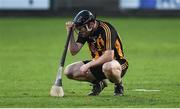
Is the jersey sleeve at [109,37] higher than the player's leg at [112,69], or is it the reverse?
the jersey sleeve at [109,37]

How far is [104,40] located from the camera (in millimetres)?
11734

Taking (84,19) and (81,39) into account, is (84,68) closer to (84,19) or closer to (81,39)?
(81,39)

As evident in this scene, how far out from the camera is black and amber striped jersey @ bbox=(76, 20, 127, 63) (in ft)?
38.3

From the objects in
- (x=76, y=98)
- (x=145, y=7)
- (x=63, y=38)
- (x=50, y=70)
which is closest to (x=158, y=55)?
(x=50, y=70)

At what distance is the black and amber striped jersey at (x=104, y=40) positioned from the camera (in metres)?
11.7

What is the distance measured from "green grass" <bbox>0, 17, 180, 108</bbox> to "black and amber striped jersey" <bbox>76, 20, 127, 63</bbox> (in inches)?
A: 26.2

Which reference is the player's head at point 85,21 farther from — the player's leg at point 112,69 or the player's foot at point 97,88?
the player's foot at point 97,88

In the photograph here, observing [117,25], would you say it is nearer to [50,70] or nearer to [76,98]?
[50,70]

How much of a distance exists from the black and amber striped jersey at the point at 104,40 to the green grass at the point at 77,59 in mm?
665

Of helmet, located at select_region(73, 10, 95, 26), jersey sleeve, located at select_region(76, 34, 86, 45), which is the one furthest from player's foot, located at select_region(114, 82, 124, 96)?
helmet, located at select_region(73, 10, 95, 26)

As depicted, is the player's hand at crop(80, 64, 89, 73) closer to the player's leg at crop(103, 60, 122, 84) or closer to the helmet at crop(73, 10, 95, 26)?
the player's leg at crop(103, 60, 122, 84)

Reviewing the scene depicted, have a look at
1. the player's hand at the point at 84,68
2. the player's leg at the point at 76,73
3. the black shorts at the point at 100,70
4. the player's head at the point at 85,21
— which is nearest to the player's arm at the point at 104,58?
the player's hand at the point at 84,68

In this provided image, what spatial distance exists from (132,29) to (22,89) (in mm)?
17578

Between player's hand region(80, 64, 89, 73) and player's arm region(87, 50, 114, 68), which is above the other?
player's arm region(87, 50, 114, 68)
